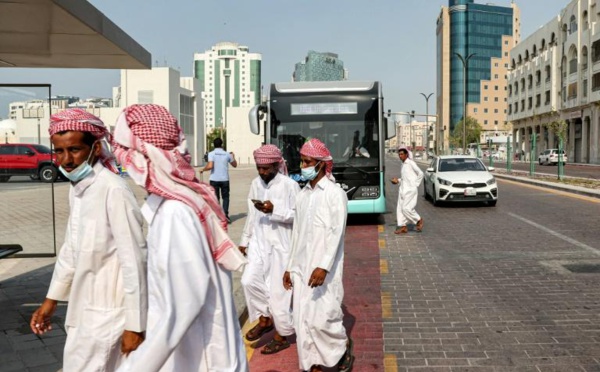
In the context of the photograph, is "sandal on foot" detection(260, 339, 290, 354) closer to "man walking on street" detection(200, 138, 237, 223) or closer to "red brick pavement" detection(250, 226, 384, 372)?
"red brick pavement" detection(250, 226, 384, 372)

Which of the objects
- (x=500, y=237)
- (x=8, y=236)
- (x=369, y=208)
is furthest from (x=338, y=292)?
(x=8, y=236)

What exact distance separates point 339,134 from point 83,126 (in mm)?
10044

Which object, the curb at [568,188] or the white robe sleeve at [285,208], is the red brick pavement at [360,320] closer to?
the white robe sleeve at [285,208]

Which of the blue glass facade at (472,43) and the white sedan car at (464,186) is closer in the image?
the white sedan car at (464,186)

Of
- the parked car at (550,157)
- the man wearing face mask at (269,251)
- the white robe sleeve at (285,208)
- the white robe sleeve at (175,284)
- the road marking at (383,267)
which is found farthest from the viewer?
the parked car at (550,157)

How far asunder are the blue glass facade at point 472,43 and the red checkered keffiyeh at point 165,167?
139 m

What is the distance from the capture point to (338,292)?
14.1 feet

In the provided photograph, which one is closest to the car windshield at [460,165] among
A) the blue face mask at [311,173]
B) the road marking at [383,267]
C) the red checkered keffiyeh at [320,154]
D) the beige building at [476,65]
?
the road marking at [383,267]

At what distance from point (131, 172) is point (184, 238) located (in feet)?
1.46

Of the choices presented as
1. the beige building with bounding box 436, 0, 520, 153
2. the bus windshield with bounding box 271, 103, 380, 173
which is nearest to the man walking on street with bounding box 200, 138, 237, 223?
the bus windshield with bounding box 271, 103, 380, 173

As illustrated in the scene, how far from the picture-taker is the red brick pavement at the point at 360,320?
4758 mm

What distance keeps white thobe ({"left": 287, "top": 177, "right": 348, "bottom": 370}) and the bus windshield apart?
8389 mm

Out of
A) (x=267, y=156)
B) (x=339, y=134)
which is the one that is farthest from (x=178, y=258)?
(x=339, y=134)

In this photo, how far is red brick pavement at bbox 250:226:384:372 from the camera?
15.6 ft
